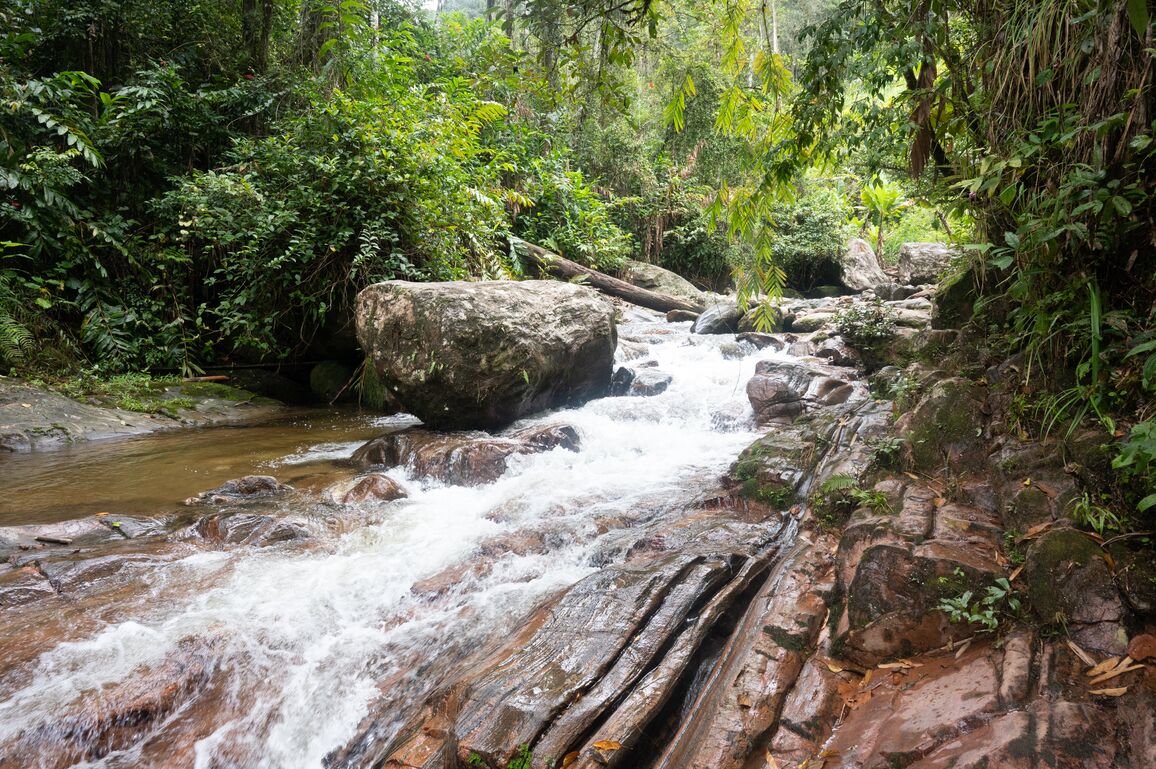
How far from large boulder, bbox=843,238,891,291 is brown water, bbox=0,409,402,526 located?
507 inches

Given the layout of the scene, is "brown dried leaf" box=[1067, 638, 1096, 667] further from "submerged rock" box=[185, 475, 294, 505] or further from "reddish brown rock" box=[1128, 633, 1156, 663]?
"submerged rock" box=[185, 475, 294, 505]

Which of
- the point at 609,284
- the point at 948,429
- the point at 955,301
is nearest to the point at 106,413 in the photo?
the point at 948,429

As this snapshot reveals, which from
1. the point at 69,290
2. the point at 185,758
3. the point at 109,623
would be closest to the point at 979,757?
the point at 185,758

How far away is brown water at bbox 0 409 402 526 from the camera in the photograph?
4672 millimetres

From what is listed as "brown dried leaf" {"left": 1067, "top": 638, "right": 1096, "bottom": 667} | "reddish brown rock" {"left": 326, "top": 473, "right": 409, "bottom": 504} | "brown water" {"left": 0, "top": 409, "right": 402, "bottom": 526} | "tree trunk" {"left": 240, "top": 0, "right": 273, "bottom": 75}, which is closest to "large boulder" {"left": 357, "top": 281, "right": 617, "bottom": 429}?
"brown water" {"left": 0, "top": 409, "right": 402, "bottom": 526}

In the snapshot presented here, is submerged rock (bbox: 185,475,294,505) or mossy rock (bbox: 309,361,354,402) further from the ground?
mossy rock (bbox: 309,361,354,402)

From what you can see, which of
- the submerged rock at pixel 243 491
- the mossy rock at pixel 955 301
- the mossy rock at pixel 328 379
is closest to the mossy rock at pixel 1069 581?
the mossy rock at pixel 955 301

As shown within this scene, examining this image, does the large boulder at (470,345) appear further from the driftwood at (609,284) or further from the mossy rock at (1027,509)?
the driftwood at (609,284)

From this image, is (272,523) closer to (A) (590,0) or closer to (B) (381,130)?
(A) (590,0)

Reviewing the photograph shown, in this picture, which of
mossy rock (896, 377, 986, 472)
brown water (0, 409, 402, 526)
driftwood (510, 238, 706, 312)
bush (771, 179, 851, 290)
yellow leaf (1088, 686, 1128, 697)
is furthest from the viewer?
bush (771, 179, 851, 290)

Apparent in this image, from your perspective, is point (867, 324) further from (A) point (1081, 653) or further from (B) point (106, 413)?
(B) point (106, 413)

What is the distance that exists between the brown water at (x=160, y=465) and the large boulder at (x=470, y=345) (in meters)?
1.11

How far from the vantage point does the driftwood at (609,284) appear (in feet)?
40.6

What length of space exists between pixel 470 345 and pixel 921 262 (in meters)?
11.8
